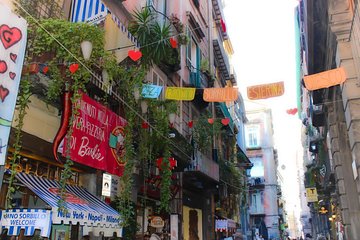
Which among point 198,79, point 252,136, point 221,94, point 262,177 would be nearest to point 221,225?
point 198,79

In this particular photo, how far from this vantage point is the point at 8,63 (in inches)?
159

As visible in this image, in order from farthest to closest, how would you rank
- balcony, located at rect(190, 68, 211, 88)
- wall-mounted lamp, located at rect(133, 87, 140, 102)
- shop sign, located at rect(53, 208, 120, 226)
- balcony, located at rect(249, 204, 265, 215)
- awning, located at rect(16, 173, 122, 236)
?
balcony, located at rect(249, 204, 265, 215) → balcony, located at rect(190, 68, 211, 88) → wall-mounted lamp, located at rect(133, 87, 140, 102) → awning, located at rect(16, 173, 122, 236) → shop sign, located at rect(53, 208, 120, 226)

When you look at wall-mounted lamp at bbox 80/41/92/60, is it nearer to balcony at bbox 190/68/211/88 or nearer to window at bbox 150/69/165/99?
window at bbox 150/69/165/99

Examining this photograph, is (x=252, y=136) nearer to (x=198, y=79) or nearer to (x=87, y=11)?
(x=198, y=79)

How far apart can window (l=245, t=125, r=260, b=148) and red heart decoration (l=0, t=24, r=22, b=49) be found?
2060 inches

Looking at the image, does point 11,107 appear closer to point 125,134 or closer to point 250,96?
point 125,134

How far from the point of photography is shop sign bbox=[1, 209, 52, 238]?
6.28m

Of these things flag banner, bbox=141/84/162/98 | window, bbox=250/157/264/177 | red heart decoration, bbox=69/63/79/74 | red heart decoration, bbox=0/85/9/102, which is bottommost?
red heart decoration, bbox=0/85/9/102

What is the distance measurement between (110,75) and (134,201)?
4639 mm

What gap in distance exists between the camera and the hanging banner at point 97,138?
8086mm

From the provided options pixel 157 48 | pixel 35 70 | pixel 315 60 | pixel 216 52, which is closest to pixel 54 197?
pixel 35 70

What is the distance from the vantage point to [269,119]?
5578 cm

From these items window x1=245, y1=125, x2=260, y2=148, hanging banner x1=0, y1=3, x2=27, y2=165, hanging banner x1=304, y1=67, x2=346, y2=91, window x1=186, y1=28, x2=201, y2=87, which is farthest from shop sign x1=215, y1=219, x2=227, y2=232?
window x1=245, y1=125, x2=260, y2=148

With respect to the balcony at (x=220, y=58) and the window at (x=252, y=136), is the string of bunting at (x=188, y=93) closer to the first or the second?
the balcony at (x=220, y=58)
